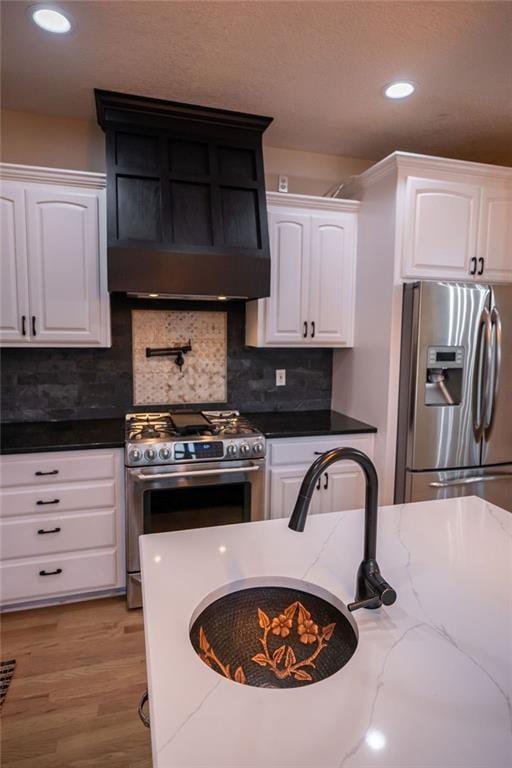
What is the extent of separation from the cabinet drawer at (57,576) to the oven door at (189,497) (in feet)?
0.50

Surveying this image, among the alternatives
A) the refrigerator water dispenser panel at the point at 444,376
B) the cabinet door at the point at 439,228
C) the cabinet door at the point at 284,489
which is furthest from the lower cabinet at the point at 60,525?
the cabinet door at the point at 439,228

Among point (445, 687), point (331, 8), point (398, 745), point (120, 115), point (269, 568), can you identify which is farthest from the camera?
point (120, 115)

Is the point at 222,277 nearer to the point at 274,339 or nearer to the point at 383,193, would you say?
the point at 274,339

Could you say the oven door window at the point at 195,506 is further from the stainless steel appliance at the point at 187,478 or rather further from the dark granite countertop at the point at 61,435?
the dark granite countertop at the point at 61,435

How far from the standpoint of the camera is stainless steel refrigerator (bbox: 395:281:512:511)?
2.48 metres

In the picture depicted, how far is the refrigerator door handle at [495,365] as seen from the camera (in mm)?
2568

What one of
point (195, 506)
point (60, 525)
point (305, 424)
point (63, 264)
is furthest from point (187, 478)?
point (63, 264)

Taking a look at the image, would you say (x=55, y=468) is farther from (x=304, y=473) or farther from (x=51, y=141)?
(x=51, y=141)

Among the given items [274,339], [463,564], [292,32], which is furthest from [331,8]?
[463,564]

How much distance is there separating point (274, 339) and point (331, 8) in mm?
1647

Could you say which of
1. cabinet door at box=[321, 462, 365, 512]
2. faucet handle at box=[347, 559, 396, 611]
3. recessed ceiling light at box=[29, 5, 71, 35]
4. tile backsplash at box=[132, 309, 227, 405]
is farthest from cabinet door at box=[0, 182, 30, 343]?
faucet handle at box=[347, 559, 396, 611]

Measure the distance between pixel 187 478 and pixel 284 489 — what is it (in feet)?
2.03

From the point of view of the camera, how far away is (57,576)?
7.85 feet

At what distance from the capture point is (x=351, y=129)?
9.01 feet
